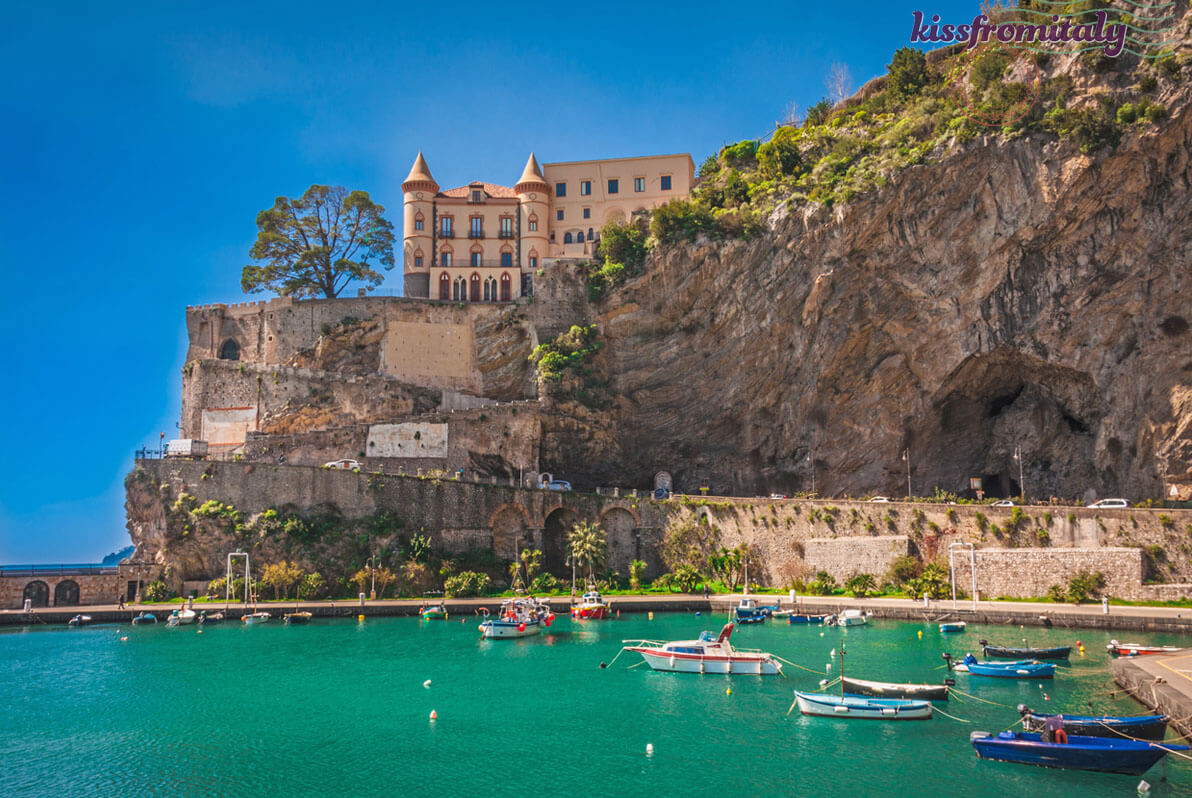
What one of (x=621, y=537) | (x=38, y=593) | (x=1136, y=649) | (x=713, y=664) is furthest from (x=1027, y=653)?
(x=38, y=593)

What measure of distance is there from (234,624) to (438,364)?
2153cm

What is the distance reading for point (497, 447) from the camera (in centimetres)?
5075

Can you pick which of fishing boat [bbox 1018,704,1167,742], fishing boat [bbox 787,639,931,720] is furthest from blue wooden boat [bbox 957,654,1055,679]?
fishing boat [bbox 1018,704,1167,742]

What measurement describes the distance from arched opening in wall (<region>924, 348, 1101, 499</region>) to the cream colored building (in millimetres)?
22768

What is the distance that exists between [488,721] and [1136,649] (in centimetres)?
2015

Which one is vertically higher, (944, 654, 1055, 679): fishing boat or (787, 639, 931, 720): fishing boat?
(944, 654, 1055, 679): fishing boat

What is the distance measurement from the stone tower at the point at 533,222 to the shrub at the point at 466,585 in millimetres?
22957

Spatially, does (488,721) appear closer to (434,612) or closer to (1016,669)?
(1016,669)

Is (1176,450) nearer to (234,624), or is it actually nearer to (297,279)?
(234,624)

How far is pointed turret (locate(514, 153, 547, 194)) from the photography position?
2377 inches

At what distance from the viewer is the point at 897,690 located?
78.8 ft

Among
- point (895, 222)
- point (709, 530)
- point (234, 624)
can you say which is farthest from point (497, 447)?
point (895, 222)

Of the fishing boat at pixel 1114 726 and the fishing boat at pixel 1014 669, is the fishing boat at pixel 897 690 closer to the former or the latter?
the fishing boat at pixel 1014 669

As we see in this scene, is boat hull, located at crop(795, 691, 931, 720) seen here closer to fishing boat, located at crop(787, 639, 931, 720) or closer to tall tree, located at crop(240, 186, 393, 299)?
fishing boat, located at crop(787, 639, 931, 720)
